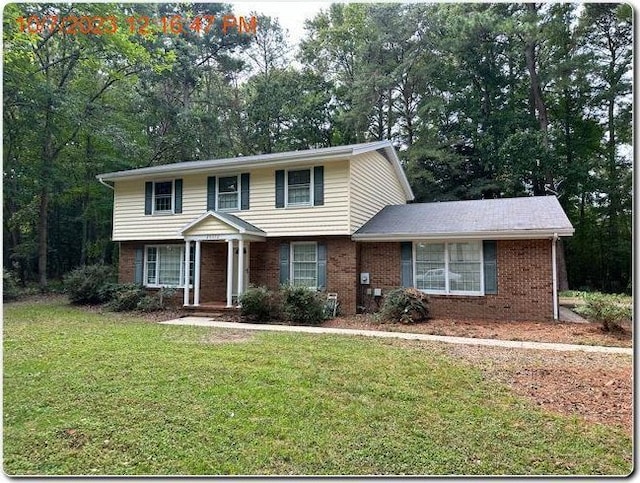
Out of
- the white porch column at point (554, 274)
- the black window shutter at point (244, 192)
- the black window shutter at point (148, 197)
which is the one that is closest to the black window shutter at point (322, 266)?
the black window shutter at point (244, 192)

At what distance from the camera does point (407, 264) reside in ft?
35.0

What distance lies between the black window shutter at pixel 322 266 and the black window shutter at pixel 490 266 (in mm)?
3991

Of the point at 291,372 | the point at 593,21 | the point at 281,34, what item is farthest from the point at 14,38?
the point at 593,21

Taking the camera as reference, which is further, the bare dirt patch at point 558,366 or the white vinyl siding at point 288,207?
the white vinyl siding at point 288,207

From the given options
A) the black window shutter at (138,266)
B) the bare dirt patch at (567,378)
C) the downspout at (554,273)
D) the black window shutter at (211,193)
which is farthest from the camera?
the black window shutter at (138,266)

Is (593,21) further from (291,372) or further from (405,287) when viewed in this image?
(291,372)

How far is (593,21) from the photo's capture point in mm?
17266

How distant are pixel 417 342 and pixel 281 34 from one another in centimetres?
2330

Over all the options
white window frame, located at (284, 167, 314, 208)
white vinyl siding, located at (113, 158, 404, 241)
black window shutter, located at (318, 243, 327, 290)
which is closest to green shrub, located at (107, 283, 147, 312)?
white vinyl siding, located at (113, 158, 404, 241)

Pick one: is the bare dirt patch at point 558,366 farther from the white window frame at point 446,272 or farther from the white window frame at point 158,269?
the white window frame at point 158,269

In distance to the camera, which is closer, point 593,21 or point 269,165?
point 269,165

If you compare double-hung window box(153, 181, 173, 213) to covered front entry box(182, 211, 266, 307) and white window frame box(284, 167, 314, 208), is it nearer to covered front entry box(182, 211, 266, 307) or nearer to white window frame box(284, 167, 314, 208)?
covered front entry box(182, 211, 266, 307)

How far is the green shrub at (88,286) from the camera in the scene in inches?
494

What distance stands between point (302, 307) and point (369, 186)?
4.56 meters
